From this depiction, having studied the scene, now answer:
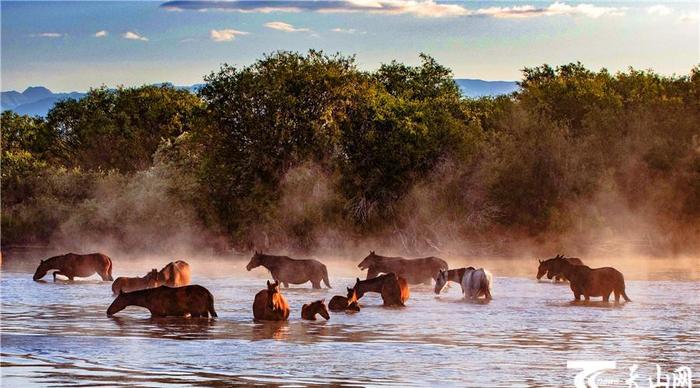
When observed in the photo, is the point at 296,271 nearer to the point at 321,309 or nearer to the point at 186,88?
the point at 321,309

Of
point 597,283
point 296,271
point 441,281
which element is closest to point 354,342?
point 597,283

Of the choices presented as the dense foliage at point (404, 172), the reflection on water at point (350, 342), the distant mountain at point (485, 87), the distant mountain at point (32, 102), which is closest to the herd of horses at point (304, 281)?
the reflection on water at point (350, 342)

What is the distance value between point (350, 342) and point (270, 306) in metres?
3.05

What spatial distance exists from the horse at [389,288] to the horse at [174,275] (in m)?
4.61

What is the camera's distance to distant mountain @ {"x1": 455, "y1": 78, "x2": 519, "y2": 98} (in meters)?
64.6

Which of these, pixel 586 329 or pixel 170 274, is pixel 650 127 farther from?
pixel 586 329

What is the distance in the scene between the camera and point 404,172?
47719 millimetres

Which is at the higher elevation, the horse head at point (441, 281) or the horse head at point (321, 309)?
the horse head at point (441, 281)

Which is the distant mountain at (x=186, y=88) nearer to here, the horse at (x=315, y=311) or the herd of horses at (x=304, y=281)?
the herd of horses at (x=304, y=281)

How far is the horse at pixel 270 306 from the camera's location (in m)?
21.1

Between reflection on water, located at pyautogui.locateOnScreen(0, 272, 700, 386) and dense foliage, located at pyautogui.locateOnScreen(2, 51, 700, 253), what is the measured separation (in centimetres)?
1917

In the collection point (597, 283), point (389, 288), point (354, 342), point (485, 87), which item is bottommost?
point (354, 342)

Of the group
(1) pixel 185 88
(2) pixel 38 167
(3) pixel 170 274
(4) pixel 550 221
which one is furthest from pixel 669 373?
(1) pixel 185 88

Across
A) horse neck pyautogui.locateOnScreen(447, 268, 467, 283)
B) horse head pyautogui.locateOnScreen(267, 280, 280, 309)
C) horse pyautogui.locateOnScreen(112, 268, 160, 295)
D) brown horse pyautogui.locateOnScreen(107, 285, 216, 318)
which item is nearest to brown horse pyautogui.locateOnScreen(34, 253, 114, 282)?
horse pyautogui.locateOnScreen(112, 268, 160, 295)
